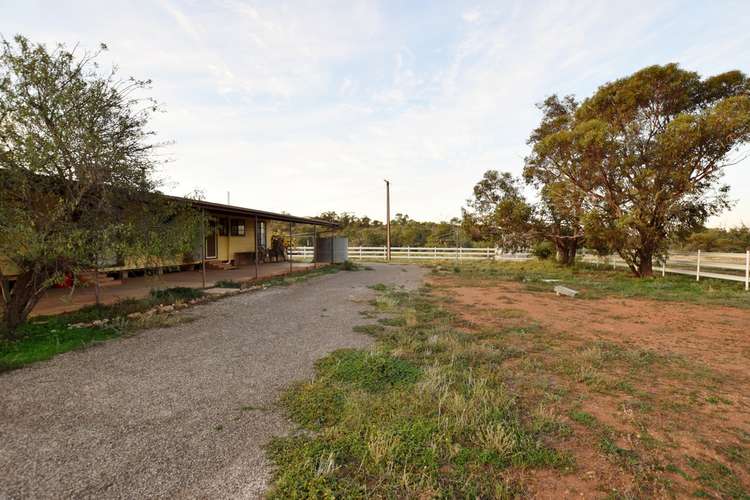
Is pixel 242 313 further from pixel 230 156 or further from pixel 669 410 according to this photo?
pixel 230 156

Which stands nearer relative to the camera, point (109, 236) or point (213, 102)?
point (109, 236)

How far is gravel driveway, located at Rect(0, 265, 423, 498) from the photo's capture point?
7.07 ft

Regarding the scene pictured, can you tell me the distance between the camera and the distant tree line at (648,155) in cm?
1135

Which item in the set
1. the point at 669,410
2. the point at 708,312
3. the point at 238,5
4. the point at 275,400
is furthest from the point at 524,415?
the point at 238,5

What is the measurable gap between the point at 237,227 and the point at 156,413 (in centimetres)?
1397

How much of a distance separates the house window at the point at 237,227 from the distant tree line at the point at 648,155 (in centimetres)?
1376

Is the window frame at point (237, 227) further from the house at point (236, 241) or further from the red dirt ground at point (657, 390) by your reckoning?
the red dirt ground at point (657, 390)

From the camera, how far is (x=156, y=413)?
3.03m

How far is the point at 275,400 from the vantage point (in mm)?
3318

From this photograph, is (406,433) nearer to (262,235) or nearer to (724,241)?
(262,235)

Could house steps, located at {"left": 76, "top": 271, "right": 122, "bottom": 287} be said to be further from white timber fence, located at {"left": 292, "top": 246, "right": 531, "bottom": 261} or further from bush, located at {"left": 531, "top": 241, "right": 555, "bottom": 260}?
bush, located at {"left": 531, "top": 241, "right": 555, "bottom": 260}

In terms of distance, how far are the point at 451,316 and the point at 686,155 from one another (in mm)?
11181

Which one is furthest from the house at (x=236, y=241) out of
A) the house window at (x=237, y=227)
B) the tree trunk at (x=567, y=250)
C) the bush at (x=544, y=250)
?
the bush at (x=544, y=250)

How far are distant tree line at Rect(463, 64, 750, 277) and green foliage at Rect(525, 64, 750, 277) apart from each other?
31 millimetres
